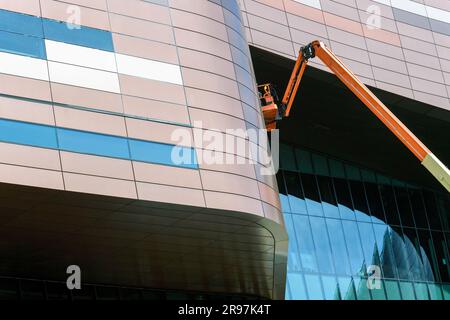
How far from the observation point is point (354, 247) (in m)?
47.9

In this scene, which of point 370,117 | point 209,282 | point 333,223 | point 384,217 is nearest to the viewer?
point 209,282

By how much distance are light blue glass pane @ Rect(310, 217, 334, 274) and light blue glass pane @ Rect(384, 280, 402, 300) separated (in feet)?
13.5

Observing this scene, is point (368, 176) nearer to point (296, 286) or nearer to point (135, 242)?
point (296, 286)

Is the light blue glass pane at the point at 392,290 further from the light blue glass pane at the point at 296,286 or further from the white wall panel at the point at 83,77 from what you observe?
the white wall panel at the point at 83,77

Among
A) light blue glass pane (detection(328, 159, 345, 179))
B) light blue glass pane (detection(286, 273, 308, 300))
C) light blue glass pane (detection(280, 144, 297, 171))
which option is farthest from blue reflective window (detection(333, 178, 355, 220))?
light blue glass pane (detection(286, 273, 308, 300))

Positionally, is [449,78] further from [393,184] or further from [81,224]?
[81,224]

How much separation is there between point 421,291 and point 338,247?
255 inches

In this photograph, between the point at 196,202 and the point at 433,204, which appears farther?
the point at 433,204

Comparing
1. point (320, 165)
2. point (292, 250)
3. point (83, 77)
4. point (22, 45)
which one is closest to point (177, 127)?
point (83, 77)

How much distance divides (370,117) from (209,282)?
13029 mm

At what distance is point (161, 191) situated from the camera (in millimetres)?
28156

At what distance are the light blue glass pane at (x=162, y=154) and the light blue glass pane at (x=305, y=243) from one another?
1701 centimetres

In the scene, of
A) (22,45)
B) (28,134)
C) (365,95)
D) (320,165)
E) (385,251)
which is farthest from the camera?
(385,251)
